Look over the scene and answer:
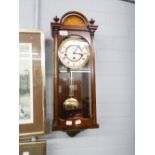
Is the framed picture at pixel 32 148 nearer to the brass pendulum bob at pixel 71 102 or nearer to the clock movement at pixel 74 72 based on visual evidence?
the clock movement at pixel 74 72

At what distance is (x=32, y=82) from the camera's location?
1.20 meters

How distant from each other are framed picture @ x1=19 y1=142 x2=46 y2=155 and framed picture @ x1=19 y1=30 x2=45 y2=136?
9 centimetres

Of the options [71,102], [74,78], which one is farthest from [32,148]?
[74,78]

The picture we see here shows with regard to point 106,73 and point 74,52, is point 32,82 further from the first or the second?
point 106,73

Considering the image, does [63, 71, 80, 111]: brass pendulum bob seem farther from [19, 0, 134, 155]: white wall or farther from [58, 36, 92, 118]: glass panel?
[19, 0, 134, 155]: white wall

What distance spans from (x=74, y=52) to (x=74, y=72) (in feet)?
0.41

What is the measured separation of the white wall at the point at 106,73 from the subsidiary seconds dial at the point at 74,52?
0.46 feet

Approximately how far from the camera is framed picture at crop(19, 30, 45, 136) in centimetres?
117

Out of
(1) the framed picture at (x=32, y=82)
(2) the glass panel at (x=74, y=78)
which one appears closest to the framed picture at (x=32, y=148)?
(1) the framed picture at (x=32, y=82)

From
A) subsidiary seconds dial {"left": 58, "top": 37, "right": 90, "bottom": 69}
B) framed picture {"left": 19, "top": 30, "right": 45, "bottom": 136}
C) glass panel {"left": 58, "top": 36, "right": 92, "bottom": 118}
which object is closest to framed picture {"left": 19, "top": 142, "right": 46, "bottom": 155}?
framed picture {"left": 19, "top": 30, "right": 45, "bottom": 136}

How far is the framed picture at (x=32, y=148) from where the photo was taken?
1.19 m
